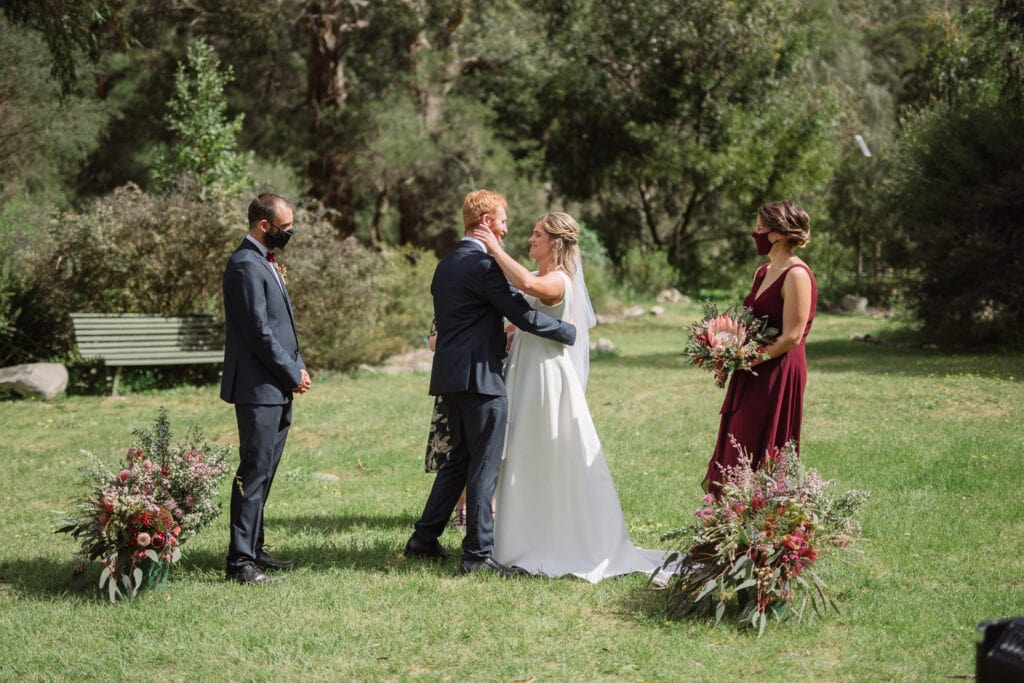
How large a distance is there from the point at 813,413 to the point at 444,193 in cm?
1650

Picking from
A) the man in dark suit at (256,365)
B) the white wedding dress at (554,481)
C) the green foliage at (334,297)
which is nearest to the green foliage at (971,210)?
the green foliage at (334,297)

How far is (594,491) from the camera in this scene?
6148mm

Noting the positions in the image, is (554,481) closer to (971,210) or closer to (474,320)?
(474,320)

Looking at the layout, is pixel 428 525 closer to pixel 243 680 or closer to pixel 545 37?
pixel 243 680

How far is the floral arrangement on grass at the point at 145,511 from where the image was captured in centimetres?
552

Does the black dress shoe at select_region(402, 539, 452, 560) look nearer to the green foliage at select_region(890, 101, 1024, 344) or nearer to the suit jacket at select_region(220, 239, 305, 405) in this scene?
the suit jacket at select_region(220, 239, 305, 405)

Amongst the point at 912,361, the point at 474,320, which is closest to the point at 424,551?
the point at 474,320

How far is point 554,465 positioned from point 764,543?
5.31 ft

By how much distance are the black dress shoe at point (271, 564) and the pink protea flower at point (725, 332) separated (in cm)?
305

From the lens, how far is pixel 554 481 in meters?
6.20

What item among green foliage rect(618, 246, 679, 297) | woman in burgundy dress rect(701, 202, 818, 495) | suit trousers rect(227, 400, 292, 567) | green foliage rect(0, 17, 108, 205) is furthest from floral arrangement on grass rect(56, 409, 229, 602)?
green foliage rect(618, 246, 679, 297)

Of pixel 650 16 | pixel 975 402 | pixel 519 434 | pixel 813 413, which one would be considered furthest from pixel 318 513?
pixel 650 16

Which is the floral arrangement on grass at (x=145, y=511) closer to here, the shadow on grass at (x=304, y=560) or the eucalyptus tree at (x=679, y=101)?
the shadow on grass at (x=304, y=560)

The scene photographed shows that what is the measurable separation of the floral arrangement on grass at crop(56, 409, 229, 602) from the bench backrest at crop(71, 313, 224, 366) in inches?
345
